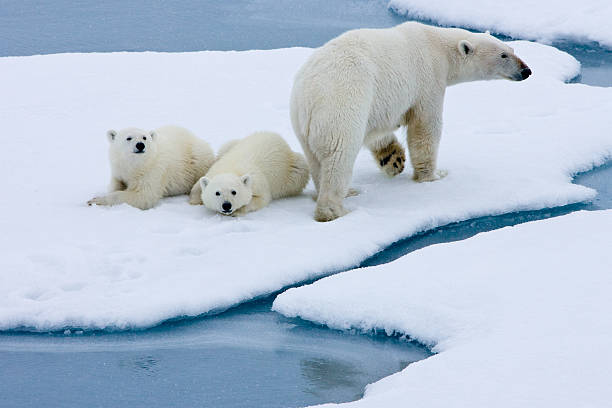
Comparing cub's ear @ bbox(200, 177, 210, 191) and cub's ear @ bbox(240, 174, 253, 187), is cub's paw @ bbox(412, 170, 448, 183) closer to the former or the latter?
cub's ear @ bbox(240, 174, 253, 187)

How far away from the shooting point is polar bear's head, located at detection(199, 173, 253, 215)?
6.45 meters

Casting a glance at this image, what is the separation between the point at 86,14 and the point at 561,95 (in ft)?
27.6

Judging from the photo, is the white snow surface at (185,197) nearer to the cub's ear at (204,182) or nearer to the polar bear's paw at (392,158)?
the polar bear's paw at (392,158)

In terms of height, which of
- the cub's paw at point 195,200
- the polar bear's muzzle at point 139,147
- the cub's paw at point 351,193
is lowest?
the cub's paw at point 195,200

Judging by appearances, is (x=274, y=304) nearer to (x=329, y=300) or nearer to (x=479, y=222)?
(x=329, y=300)

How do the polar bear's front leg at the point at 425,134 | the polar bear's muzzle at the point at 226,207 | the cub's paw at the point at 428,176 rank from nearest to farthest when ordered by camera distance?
1. the polar bear's muzzle at the point at 226,207
2. the polar bear's front leg at the point at 425,134
3. the cub's paw at the point at 428,176

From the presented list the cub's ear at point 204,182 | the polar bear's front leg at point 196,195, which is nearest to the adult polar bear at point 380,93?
the cub's ear at point 204,182

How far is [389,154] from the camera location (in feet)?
25.1

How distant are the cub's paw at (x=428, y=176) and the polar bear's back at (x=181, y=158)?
71.9 inches

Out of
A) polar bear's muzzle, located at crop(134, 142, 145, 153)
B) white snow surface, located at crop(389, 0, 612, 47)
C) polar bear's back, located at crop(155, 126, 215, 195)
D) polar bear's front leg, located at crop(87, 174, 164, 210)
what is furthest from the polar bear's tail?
white snow surface, located at crop(389, 0, 612, 47)

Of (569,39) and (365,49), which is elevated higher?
(569,39)

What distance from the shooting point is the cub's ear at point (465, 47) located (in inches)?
289

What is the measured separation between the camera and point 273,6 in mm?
15016

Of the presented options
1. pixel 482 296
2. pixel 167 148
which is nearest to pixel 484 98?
pixel 167 148
